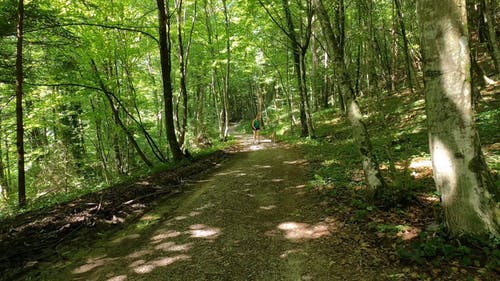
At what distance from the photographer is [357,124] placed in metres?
5.05

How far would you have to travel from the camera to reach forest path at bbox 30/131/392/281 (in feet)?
11.5

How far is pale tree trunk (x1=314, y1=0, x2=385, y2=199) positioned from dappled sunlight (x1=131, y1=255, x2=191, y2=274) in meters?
3.35

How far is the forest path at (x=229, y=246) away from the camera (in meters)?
3.50

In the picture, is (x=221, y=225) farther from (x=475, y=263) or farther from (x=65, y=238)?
(x=475, y=263)

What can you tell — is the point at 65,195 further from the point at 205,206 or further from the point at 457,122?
the point at 457,122

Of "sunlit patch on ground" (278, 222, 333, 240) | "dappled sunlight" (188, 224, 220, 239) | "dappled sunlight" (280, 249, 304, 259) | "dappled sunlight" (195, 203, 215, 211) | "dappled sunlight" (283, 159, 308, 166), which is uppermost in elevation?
"dappled sunlight" (283, 159, 308, 166)

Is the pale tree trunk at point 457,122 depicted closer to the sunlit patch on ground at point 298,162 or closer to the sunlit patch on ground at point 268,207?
the sunlit patch on ground at point 268,207

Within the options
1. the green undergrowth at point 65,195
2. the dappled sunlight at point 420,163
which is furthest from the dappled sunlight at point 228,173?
the dappled sunlight at point 420,163

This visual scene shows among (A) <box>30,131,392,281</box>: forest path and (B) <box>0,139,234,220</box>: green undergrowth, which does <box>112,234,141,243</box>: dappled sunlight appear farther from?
(B) <box>0,139,234,220</box>: green undergrowth

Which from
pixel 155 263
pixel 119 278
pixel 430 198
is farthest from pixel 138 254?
pixel 430 198

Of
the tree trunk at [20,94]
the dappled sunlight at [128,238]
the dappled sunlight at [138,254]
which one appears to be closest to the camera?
the dappled sunlight at [138,254]

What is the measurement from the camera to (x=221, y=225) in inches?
199

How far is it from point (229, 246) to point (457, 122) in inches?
135

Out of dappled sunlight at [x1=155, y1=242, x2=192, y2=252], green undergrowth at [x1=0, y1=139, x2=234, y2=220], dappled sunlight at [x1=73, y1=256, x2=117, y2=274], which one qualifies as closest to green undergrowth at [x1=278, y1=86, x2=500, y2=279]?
dappled sunlight at [x1=155, y1=242, x2=192, y2=252]
